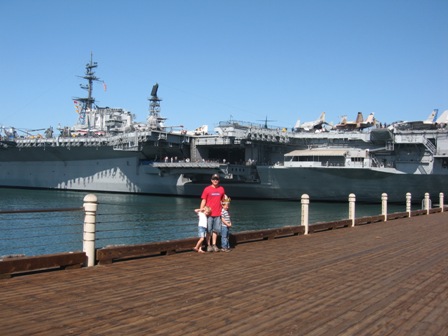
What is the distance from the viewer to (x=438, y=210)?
79.5 ft

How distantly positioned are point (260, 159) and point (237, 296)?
134 ft

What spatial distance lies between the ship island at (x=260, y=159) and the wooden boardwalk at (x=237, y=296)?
33.0 metres

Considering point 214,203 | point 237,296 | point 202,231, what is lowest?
point 237,296

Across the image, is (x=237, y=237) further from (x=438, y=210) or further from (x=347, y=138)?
(x=347, y=138)

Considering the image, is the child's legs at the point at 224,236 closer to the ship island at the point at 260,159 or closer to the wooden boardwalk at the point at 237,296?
the wooden boardwalk at the point at 237,296

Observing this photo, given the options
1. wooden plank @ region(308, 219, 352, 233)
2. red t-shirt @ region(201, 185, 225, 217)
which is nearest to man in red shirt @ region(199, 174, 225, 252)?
red t-shirt @ region(201, 185, 225, 217)

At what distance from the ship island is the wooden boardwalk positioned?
108 feet

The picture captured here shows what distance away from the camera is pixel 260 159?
1802 inches

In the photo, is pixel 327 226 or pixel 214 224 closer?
pixel 214 224

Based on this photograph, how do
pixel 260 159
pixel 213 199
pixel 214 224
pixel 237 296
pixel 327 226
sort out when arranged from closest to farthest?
pixel 237 296, pixel 213 199, pixel 214 224, pixel 327 226, pixel 260 159

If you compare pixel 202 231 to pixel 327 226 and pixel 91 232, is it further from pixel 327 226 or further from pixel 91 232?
pixel 327 226

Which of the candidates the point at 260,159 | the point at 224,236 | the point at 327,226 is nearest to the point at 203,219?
the point at 224,236

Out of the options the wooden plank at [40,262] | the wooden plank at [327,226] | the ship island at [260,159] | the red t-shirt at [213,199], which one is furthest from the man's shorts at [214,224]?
the ship island at [260,159]

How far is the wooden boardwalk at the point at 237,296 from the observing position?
413 centimetres
